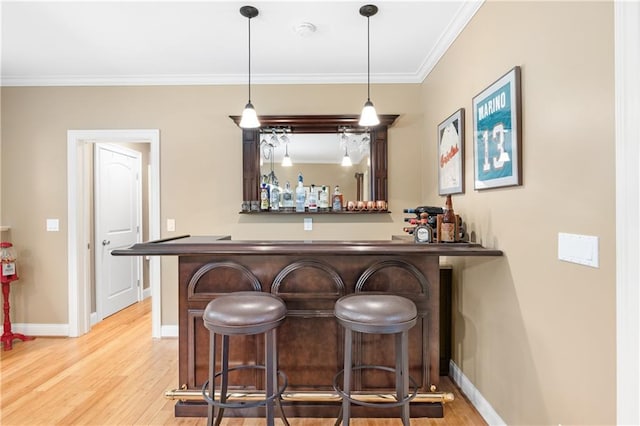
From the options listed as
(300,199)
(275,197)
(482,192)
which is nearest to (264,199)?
(275,197)

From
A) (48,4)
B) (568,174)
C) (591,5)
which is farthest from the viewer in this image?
(48,4)

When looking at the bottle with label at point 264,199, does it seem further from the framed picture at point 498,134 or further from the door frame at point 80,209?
the framed picture at point 498,134

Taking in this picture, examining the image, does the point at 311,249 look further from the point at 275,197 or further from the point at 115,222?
the point at 115,222

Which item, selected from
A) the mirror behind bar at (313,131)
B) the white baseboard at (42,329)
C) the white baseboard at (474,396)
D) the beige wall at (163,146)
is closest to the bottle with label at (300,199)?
the mirror behind bar at (313,131)

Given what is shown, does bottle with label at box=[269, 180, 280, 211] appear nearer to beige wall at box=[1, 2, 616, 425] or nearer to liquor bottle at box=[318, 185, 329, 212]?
beige wall at box=[1, 2, 616, 425]

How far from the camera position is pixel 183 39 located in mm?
2662

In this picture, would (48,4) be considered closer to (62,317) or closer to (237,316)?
(237,316)

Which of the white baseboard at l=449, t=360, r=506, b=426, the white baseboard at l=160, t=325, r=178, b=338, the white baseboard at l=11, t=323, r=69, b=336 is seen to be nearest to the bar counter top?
the white baseboard at l=449, t=360, r=506, b=426

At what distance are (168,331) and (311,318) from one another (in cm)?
206

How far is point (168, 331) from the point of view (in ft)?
11.1

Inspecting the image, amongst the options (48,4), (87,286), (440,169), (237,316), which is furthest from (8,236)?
(440,169)

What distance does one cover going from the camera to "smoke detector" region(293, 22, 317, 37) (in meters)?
2.44

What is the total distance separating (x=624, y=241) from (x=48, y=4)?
3353 millimetres

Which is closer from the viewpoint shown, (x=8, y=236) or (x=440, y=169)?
(x=440, y=169)
